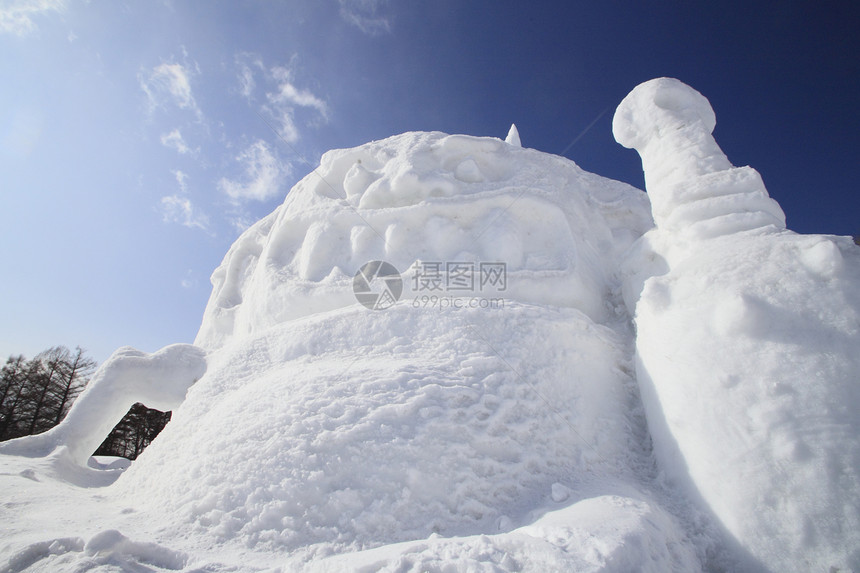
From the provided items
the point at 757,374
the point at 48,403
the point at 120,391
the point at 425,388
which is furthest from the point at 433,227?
the point at 48,403

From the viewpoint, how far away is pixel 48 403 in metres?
16.1

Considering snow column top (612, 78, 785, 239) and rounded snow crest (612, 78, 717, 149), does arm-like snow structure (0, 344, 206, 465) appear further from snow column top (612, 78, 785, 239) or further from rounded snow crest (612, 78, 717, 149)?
rounded snow crest (612, 78, 717, 149)

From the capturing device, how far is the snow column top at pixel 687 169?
3.91 metres

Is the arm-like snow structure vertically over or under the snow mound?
under

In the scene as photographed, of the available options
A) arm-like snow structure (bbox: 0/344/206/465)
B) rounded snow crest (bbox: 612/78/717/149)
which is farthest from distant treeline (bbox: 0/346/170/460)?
rounded snow crest (bbox: 612/78/717/149)

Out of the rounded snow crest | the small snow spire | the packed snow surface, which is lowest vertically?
the packed snow surface

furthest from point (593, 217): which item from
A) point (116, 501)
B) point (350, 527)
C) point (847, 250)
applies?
point (116, 501)

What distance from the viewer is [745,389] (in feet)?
9.58

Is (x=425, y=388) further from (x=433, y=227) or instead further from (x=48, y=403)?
(x=48, y=403)

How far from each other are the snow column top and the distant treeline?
18.8 meters

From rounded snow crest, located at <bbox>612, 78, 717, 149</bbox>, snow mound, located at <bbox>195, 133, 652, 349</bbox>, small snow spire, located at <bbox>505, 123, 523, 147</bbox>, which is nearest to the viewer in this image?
snow mound, located at <bbox>195, 133, 652, 349</bbox>

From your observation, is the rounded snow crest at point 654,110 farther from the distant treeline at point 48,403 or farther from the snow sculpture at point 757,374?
the distant treeline at point 48,403

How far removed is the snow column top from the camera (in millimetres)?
3910

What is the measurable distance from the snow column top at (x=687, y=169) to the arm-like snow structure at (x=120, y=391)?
19.0ft
